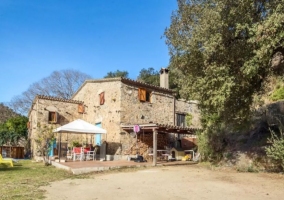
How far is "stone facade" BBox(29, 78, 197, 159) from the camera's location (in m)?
18.2

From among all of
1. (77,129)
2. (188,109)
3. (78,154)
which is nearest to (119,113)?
(77,129)

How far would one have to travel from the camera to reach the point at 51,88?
118 ft

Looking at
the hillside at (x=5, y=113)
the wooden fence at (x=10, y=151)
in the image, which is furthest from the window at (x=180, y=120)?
the hillside at (x=5, y=113)

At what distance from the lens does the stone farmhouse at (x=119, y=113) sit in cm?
1812

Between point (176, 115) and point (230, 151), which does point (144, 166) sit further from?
point (176, 115)

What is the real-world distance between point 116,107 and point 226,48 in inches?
397

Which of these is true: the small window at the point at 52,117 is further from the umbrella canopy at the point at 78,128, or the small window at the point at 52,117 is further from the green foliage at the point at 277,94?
the green foliage at the point at 277,94

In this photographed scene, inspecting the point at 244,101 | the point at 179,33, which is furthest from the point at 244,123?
the point at 179,33

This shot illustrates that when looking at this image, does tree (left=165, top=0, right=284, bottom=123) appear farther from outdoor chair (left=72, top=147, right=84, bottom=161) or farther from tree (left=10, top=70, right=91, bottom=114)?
tree (left=10, top=70, right=91, bottom=114)

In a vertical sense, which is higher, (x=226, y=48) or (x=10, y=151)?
(x=226, y=48)

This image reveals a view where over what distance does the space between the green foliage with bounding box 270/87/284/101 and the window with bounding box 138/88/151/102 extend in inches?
320

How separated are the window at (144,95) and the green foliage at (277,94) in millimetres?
8118

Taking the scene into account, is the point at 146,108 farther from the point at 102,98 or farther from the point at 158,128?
the point at 158,128

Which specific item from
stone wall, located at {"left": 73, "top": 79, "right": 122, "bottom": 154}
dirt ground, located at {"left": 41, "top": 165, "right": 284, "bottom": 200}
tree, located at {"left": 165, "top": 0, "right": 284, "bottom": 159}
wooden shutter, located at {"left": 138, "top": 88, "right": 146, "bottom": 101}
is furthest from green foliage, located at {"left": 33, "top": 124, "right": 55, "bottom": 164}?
tree, located at {"left": 165, "top": 0, "right": 284, "bottom": 159}
